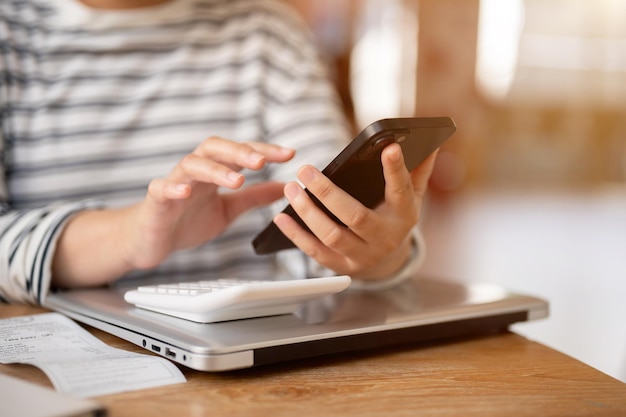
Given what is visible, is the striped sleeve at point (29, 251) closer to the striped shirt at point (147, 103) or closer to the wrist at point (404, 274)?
the striped shirt at point (147, 103)

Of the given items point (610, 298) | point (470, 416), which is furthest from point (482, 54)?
point (470, 416)

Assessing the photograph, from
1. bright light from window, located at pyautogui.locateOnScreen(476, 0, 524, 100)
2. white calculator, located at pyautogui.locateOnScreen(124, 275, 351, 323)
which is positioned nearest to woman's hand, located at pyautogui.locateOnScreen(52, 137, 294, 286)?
white calculator, located at pyautogui.locateOnScreen(124, 275, 351, 323)

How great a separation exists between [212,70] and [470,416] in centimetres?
73

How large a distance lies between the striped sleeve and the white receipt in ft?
0.33

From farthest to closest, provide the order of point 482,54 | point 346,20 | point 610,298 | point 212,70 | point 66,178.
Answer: point 482,54
point 346,20
point 610,298
point 212,70
point 66,178

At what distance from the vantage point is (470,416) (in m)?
0.40

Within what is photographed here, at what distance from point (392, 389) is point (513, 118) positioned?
5.01m

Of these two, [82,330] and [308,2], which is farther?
[308,2]

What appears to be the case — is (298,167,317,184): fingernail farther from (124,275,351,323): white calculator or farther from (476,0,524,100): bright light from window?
(476,0,524,100): bright light from window

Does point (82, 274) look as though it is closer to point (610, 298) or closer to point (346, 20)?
point (610, 298)

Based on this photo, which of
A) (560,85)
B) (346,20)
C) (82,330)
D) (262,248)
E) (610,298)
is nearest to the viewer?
(82,330)

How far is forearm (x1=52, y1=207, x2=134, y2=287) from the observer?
0.70 meters

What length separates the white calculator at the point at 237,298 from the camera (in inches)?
18.4

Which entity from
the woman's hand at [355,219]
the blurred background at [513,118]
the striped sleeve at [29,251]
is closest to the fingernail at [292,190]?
the woman's hand at [355,219]
